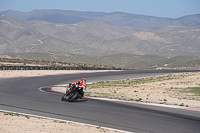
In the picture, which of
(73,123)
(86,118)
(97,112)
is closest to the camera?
(73,123)

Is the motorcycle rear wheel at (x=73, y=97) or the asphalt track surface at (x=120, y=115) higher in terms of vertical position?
the motorcycle rear wheel at (x=73, y=97)

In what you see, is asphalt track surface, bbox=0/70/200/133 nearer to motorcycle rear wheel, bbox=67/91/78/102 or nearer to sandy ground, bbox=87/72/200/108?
motorcycle rear wheel, bbox=67/91/78/102

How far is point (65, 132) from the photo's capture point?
30.6 ft

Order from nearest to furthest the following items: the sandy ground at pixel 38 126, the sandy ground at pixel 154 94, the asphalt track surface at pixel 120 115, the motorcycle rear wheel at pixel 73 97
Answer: the sandy ground at pixel 38 126 < the asphalt track surface at pixel 120 115 < the motorcycle rear wheel at pixel 73 97 < the sandy ground at pixel 154 94

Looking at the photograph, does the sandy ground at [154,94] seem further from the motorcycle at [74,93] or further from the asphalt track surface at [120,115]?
the motorcycle at [74,93]

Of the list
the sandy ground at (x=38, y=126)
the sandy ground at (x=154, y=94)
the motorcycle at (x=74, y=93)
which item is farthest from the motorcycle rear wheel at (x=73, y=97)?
the sandy ground at (x=38, y=126)

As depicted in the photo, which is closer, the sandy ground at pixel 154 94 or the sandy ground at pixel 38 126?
the sandy ground at pixel 38 126

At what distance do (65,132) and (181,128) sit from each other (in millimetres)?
4044

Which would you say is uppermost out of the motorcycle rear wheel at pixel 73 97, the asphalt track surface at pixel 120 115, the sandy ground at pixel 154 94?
the motorcycle rear wheel at pixel 73 97

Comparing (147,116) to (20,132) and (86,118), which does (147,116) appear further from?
(20,132)

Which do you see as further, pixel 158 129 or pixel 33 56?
pixel 33 56

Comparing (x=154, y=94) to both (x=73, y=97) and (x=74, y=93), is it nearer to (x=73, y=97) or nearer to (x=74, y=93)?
(x=74, y=93)

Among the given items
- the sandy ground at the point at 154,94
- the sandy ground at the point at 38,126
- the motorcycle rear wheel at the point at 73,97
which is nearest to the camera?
the sandy ground at the point at 38,126

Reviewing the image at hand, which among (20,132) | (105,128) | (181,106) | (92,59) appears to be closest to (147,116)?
(105,128)
